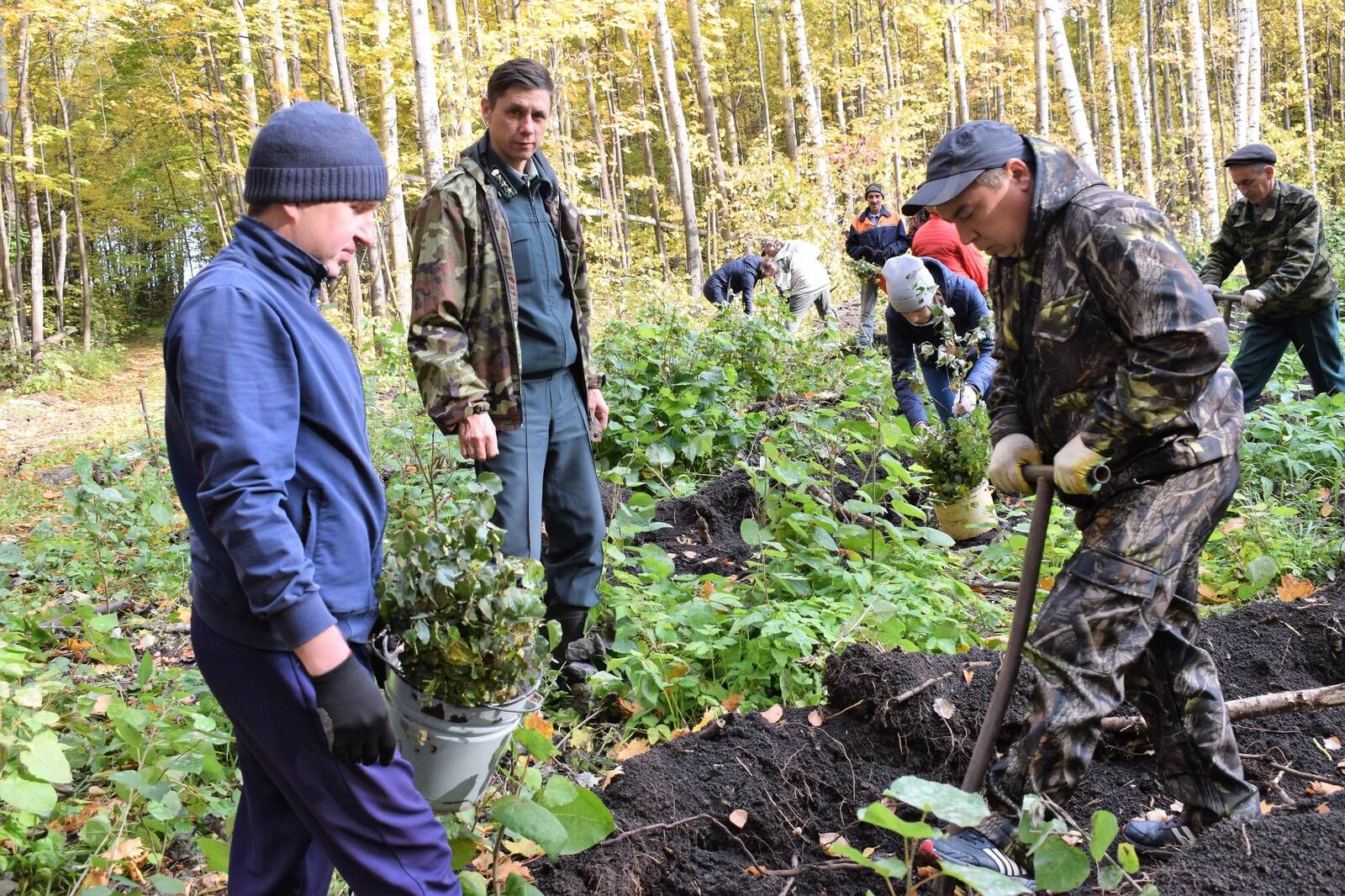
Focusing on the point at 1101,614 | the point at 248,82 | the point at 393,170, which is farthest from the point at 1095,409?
the point at 248,82

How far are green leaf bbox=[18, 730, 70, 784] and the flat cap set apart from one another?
7312 mm

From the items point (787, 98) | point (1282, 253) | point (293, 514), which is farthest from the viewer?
point (787, 98)

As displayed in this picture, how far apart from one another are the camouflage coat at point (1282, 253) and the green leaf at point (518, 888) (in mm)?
6411

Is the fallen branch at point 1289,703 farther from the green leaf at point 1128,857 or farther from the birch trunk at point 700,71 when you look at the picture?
the birch trunk at point 700,71

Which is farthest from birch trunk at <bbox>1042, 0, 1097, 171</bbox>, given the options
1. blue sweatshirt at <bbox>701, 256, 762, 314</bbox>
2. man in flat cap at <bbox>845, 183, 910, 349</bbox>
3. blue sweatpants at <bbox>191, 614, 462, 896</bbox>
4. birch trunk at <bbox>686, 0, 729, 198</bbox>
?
blue sweatpants at <bbox>191, 614, 462, 896</bbox>

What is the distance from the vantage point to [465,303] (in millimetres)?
3631

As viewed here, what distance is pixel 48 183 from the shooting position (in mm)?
17078

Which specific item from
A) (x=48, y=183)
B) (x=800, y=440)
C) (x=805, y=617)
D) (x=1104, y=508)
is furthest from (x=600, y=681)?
(x=48, y=183)

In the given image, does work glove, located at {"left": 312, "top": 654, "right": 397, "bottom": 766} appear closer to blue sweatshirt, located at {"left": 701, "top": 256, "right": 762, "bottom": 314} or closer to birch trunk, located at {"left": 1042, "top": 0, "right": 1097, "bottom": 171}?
blue sweatshirt, located at {"left": 701, "top": 256, "right": 762, "bottom": 314}

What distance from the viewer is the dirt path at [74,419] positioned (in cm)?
1165

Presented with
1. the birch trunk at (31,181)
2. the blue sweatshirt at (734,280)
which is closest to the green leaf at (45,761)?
the blue sweatshirt at (734,280)

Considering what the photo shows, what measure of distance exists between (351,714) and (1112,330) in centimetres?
194

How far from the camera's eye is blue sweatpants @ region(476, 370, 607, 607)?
367 cm

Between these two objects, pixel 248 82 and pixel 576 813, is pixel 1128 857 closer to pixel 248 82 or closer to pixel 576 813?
pixel 576 813
